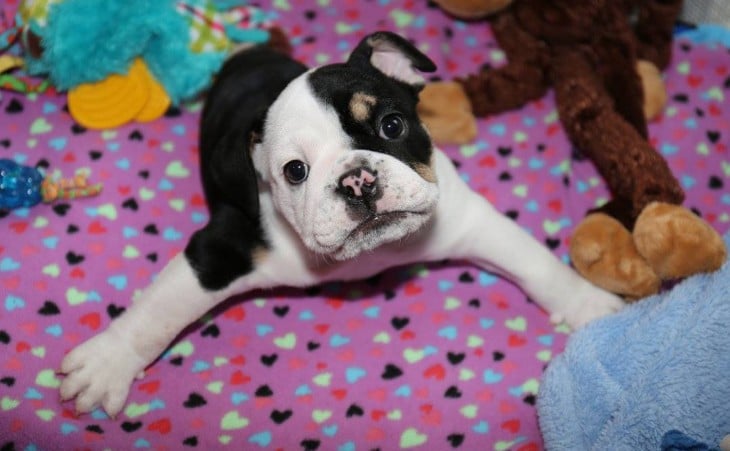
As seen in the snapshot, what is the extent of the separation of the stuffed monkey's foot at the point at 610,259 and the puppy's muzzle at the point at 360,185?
1127mm

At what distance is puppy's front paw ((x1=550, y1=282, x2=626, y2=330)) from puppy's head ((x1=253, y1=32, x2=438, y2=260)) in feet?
2.77

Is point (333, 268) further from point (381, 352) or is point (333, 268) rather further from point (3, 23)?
point (3, 23)

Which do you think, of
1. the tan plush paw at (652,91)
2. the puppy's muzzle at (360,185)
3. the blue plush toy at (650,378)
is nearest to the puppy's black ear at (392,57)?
the puppy's muzzle at (360,185)

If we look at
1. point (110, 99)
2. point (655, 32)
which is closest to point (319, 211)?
point (110, 99)

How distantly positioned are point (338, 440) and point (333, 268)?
63 cm

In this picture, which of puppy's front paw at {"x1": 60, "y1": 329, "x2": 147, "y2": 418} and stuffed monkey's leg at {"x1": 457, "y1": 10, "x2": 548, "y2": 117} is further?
stuffed monkey's leg at {"x1": 457, "y1": 10, "x2": 548, "y2": 117}

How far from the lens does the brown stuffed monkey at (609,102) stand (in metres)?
3.14

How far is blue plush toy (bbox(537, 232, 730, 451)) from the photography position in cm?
271

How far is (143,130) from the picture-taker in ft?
12.7

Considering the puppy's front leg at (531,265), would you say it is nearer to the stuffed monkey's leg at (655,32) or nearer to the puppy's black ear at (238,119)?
the puppy's black ear at (238,119)

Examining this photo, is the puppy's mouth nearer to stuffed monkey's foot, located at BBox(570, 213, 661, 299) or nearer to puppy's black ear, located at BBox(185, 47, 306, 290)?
puppy's black ear, located at BBox(185, 47, 306, 290)

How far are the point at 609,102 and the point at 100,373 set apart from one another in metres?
2.34

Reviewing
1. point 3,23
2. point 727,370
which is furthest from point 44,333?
point 727,370

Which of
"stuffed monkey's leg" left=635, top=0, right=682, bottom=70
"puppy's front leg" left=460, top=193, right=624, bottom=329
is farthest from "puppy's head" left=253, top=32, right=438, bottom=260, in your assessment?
"stuffed monkey's leg" left=635, top=0, right=682, bottom=70
